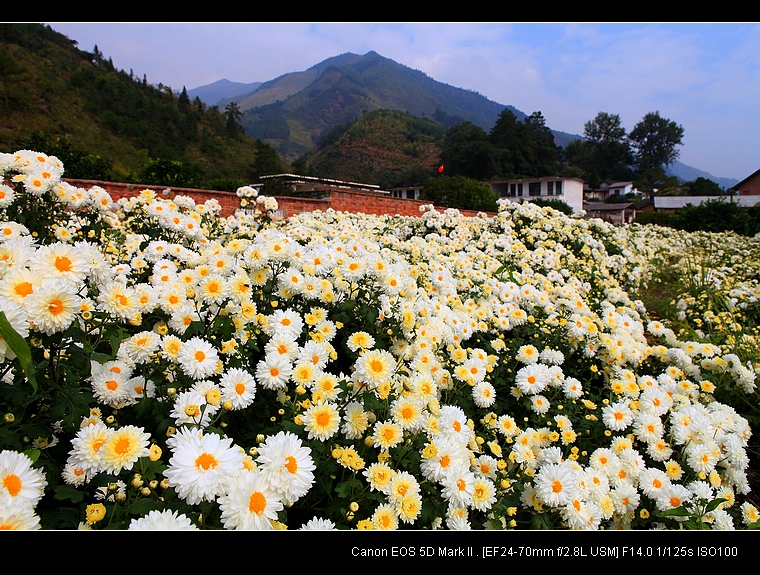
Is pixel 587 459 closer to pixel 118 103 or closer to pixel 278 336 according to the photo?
pixel 278 336

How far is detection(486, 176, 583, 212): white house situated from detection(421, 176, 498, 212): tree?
28.2 metres

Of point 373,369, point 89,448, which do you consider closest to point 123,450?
point 89,448

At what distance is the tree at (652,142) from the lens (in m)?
69.4

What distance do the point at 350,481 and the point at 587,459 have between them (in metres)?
1.55

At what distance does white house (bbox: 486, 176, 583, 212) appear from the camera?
46750 millimetres

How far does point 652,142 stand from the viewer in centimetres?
7269

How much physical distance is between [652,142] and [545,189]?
40.6 m

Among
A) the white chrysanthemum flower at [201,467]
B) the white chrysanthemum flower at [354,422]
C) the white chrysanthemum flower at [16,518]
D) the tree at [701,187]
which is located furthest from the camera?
the tree at [701,187]

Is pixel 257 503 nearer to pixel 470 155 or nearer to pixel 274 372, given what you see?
pixel 274 372

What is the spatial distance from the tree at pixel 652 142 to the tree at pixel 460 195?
67048 mm

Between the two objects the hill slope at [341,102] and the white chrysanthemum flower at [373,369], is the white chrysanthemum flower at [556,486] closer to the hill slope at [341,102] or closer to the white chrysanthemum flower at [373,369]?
the white chrysanthemum flower at [373,369]

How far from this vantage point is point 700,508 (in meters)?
1.85

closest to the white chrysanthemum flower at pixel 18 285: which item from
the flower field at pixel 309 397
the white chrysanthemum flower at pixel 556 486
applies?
the flower field at pixel 309 397
